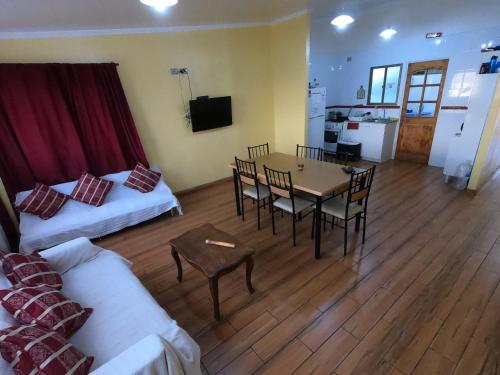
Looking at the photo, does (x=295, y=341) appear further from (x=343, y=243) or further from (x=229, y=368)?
(x=343, y=243)

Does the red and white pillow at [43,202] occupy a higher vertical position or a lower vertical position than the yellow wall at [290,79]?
lower

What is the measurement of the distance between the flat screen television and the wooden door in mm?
3720

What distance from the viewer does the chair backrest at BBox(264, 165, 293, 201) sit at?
2.64 meters

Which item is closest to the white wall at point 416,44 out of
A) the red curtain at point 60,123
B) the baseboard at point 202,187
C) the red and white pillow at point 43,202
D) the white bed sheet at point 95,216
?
the baseboard at point 202,187

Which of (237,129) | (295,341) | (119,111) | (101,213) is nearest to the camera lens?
(295,341)

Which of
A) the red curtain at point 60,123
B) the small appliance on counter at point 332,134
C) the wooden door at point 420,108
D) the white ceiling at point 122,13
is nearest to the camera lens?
the white ceiling at point 122,13

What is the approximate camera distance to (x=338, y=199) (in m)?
2.86

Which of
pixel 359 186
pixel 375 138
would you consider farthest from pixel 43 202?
pixel 375 138

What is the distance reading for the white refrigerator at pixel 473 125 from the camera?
356 centimetres

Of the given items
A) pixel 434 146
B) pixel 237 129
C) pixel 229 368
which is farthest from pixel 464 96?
pixel 229 368

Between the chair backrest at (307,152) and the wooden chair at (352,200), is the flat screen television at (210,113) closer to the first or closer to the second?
the chair backrest at (307,152)

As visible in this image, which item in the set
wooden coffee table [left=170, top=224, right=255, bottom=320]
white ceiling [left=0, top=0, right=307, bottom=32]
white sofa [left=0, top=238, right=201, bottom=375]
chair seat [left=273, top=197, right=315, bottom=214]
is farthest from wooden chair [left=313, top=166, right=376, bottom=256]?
white ceiling [left=0, top=0, right=307, bottom=32]

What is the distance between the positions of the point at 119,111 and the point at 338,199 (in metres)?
3.11

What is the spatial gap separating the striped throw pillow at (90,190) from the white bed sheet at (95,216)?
7cm
